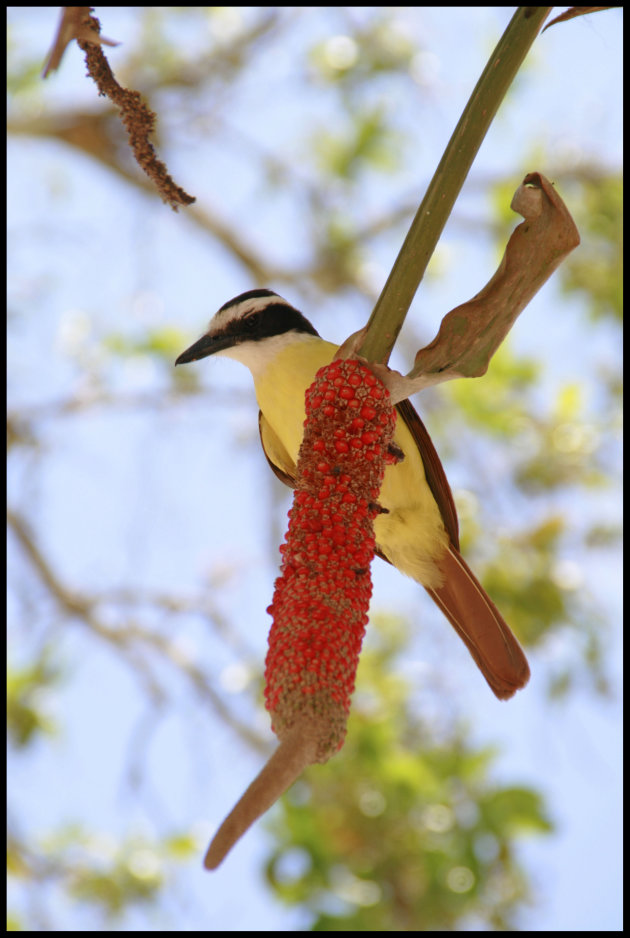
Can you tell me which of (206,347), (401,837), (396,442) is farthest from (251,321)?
(401,837)

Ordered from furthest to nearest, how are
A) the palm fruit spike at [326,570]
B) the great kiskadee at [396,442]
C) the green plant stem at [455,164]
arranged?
the great kiskadee at [396,442]
the green plant stem at [455,164]
the palm fruit spike at [326,570]

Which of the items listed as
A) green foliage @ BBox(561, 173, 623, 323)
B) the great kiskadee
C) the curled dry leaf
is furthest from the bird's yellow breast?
green foliage @ BBox(561, 173, 623, 323)

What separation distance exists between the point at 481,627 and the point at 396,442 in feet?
2.12

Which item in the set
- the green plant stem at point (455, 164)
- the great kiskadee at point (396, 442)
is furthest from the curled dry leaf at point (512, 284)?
the great kiskadee at point (396, 442)

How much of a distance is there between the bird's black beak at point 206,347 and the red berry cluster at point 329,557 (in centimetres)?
116

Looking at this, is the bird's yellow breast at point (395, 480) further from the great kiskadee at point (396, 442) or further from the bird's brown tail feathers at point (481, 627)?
the bird's brown tail feathers at point (481, 627)

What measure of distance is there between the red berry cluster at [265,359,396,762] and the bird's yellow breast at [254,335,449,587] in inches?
46.1

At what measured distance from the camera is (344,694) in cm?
131

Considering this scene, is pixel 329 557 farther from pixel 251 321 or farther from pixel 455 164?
pixel 251 321

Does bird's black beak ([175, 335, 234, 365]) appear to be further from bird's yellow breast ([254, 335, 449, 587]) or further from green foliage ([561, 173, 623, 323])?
green foliage ([561, 173, 623, 323])

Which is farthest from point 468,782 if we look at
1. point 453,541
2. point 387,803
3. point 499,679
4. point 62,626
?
point 62,626

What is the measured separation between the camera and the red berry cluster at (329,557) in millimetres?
1284

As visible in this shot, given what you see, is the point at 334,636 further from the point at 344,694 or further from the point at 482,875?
the point at 482,875

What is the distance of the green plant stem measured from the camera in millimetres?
1402
